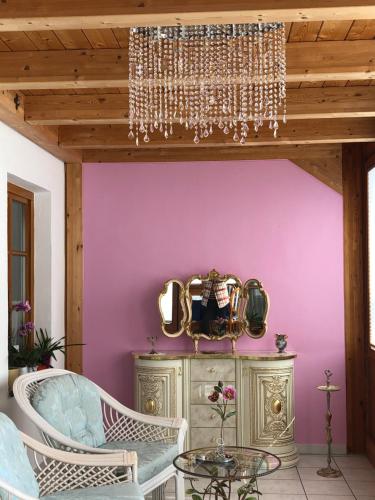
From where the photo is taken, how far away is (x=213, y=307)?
236 inches

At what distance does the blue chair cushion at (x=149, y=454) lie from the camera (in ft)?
13.1

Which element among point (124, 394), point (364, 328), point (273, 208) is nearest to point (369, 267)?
point (364, 328)

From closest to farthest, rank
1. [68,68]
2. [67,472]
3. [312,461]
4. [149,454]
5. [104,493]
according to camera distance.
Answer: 1. [104,493]
2. [67,472]
3. [68,68]
4. [149,454]
5. [312,461]

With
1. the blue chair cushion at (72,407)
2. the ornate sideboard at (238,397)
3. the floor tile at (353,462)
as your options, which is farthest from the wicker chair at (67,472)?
the floor tile at (353,462)

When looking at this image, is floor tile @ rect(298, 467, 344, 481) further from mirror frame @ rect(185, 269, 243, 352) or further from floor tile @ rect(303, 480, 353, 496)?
mirror frame @ rect(185, 269, 243, 352)

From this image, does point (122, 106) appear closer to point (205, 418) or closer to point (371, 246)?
point (371, 246)

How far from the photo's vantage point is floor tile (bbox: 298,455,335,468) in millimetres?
5652

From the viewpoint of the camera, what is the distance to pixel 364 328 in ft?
19.6

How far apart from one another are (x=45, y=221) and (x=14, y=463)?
2.79 m

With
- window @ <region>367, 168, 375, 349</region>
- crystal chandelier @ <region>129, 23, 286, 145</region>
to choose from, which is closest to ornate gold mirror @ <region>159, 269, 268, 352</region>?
window @ <region>367, 168, 375, 349</region>

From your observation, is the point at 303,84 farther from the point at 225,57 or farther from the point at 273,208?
the point at 273,208

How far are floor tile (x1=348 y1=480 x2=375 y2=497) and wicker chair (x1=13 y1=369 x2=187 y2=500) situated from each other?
131 cm

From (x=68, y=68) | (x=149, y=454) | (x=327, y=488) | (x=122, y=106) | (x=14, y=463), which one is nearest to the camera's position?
(x=14, y=463)

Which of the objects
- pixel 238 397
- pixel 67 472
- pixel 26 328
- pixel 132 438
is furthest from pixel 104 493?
pixel 238 397
